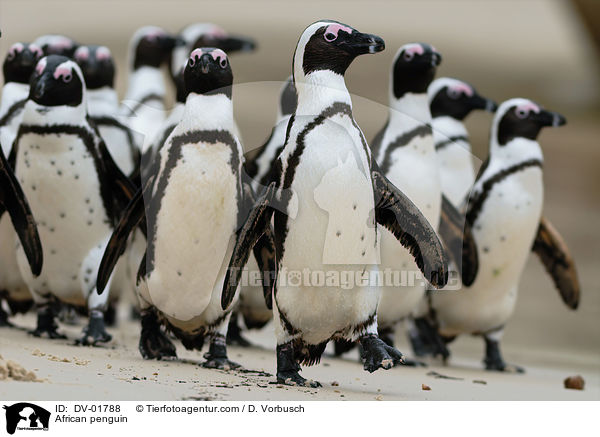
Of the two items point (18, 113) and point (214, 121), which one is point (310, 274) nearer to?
point (214, 121)

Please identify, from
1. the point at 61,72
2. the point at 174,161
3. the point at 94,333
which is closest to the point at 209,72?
the point at 174,161

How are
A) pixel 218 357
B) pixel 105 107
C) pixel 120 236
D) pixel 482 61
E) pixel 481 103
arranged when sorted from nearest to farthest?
pixel 218 357, pixel 120 236, pixel 105 107, pixel 481 103, pixel 482 61

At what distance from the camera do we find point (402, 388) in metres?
2.85

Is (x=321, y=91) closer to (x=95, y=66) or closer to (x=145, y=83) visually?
(x=95, y=66)

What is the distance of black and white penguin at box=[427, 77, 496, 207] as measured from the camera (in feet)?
13.9

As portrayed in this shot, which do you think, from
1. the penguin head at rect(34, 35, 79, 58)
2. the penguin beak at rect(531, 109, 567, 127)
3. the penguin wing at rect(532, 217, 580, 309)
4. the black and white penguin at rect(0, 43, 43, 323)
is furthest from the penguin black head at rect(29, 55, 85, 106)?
the penguin wing at rect(532, 217, 580, 309)

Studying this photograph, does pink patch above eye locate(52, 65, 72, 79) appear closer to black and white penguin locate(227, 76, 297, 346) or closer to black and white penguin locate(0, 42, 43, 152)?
black and white penguin locate(0, 42, 43, 152)

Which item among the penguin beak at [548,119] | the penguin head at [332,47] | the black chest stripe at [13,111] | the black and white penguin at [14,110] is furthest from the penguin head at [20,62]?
the penguin beak at [548,119]

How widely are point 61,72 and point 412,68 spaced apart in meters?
1.33

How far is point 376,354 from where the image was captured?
261 centimetres

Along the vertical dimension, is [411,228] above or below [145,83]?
below

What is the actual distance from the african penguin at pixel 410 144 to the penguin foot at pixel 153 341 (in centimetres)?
81
